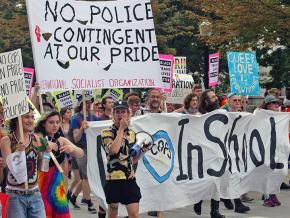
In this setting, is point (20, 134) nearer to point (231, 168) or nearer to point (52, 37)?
point (52, 37)

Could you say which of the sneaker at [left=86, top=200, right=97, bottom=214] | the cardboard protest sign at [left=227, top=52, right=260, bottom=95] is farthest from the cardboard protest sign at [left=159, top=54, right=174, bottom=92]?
the sneaker at [left=86, top=200, right=97, bottom=214]

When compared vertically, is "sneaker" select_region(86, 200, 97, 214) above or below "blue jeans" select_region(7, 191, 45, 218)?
below

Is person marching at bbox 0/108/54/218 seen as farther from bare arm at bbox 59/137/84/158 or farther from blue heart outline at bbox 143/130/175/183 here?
blue heart outline at bbox 143/130/175/183

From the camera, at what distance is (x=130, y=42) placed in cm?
867

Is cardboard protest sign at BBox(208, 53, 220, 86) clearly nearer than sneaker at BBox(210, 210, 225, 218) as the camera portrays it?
No

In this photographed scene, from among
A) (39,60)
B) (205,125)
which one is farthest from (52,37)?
(205,125)

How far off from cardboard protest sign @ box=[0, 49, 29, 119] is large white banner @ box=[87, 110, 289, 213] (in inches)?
91.5

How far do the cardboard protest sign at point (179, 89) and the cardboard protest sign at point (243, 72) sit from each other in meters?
2.82

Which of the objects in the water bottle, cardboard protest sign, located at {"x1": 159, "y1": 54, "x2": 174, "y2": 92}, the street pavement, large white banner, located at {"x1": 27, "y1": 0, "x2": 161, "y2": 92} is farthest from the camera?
cardboard protest sign, located at {"x1": 159, "y1": 54, "x2": 174, "y2": 92}

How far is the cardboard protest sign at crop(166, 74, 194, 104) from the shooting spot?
618 inches

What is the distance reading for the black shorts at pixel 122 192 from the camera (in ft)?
23.5

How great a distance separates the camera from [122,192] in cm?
718

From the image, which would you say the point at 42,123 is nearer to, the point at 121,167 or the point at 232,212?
the point at 121,167

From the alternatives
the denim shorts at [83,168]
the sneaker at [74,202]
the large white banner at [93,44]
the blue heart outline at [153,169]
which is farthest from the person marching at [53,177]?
the sneaker at [74,202]
